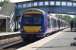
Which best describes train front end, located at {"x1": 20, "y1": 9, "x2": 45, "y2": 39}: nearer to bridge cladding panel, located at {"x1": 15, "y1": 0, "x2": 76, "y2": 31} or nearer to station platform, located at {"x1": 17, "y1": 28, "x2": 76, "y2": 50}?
station platform, located at {"x1": 17, "y1": 28, "x2": 76, "y2": 50}

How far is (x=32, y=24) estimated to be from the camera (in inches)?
1149

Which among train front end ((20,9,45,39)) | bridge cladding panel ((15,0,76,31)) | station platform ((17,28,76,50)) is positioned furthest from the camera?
bridge cladding panel ((15,0,76,31))

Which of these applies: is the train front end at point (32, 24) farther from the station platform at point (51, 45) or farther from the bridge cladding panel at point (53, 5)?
the bridge cladding panel at point (53, 5)

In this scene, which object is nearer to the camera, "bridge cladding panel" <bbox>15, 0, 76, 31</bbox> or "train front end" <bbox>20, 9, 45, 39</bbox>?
"train front end" <bbox>20, 9, 45, 39</bbox>

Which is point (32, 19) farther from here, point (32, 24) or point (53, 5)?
point (53, 5)

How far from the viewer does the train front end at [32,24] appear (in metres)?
28.9

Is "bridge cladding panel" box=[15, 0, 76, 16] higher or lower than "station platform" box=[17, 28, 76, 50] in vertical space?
higher

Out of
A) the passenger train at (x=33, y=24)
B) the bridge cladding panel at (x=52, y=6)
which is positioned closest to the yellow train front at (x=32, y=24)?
the passenger train at (x=33, y=24)

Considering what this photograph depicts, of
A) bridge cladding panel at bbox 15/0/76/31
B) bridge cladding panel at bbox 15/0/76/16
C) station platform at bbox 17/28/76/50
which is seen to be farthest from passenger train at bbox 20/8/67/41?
bridge cladding panel at bbox 15/0/76/16

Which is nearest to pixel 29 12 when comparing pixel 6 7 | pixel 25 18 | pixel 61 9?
pixel 25 18

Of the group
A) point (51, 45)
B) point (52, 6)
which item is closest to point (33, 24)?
point (51, 45)

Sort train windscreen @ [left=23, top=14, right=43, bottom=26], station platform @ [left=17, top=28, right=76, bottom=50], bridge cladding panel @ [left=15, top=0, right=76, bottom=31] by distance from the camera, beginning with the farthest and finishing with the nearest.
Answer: bridge cladding panel @ [left=15, top=0, right=76, bottom=31] < train windscreen @ [left=23, top=14, right=43, bottom=26] < station platform @ [left=17, top=28, right=76, bottom=50]

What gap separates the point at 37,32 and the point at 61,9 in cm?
6024

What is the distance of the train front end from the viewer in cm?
2892
